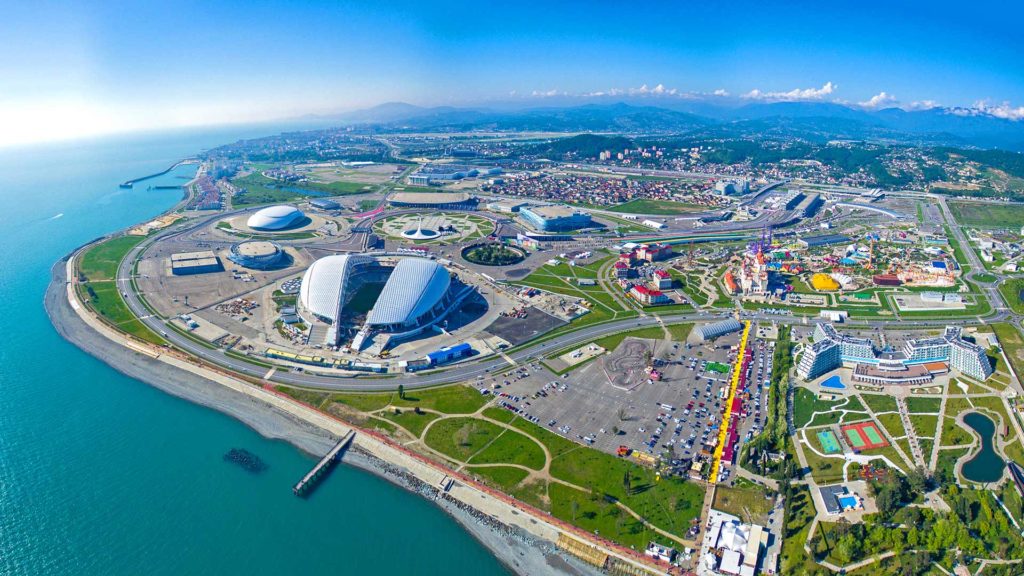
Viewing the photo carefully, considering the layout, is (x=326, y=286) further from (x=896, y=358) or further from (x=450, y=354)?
(x=896, y=358)

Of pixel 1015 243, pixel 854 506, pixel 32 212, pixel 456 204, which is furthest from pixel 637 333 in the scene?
pixel 32 212

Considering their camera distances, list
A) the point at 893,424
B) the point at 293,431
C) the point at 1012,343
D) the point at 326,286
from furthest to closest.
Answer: the point at 326,286 → the point at 1012,343 → the point at 293,431 → the point at 893,424

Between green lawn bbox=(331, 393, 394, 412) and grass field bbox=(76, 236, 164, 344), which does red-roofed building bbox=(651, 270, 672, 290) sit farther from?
grass field bbox=(76, 236, 164, 344)

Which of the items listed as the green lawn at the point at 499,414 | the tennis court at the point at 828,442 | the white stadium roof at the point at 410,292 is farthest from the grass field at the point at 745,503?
the white stadium roof at the point at 410,292

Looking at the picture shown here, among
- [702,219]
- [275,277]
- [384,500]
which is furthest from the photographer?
[702,219]

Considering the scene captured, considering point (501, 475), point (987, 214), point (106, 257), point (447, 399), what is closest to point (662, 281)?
point (447, 399)

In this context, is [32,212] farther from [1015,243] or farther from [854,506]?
[1015,243]

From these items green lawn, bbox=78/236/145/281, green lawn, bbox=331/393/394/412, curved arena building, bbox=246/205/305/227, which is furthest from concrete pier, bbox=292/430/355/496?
curved arena building, bbox=246/205/305/227
